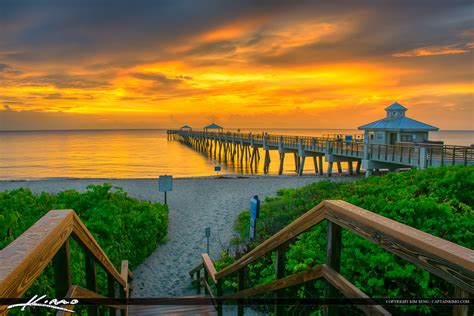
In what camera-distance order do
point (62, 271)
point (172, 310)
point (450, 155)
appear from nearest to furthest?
point (62, 271)
point (172, 310)
point (450, 155)

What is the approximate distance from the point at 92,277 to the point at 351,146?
92.9 ft

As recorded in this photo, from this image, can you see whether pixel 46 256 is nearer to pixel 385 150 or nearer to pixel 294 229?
pixel 294 229

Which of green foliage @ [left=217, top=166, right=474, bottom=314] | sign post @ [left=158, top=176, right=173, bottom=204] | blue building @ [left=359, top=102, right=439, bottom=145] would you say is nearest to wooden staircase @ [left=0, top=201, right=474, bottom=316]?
green foliage @ [left=217, top=166, right=474, bottom=314]

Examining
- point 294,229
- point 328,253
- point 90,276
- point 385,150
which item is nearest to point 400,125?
point 385,150

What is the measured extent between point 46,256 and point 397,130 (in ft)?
101

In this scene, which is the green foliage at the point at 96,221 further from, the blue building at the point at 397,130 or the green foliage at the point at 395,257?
the blue building at the point at 397,130

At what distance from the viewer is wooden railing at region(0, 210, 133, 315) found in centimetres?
131

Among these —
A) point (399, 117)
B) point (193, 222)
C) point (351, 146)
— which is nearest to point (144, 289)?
point (193, 222)

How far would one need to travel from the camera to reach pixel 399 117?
3184 cm

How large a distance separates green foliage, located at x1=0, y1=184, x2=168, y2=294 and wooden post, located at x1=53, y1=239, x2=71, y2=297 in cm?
182

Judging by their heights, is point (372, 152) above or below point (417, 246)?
below

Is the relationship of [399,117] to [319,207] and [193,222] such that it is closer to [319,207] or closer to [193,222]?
[193,222]

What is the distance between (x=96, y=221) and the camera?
305 inches

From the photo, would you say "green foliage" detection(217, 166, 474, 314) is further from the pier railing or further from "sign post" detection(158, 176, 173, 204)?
the pier railing
